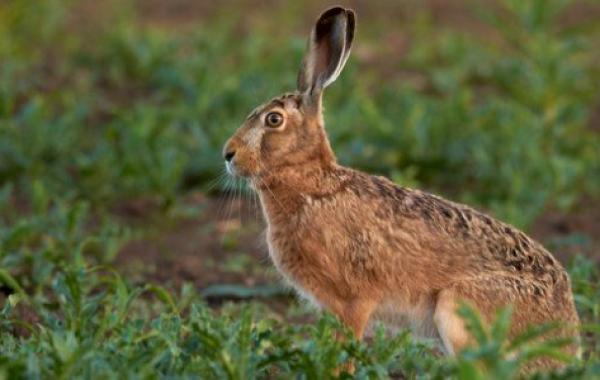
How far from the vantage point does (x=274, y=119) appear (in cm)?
625

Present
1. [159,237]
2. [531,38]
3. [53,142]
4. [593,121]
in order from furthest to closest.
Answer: [593,121], [531,38], [53,142], [159,237]

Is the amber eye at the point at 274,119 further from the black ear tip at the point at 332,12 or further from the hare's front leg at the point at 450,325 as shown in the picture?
the hare's front leg at the point at 450,325

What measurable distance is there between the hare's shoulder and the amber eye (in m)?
0.40

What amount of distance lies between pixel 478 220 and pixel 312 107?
2.69 feet

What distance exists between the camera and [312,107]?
6332 mm

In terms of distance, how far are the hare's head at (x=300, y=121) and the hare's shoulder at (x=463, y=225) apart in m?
0.27

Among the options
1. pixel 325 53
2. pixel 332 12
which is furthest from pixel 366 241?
pixel 332 12

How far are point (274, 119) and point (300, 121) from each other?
11 centimetres

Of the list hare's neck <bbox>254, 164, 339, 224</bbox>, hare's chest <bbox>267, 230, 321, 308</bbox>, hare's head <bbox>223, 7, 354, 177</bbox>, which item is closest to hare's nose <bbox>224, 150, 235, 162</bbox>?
hare's head <bbox>223, 7, 354, 177</bbox>

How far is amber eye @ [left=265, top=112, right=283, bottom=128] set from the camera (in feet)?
20.5

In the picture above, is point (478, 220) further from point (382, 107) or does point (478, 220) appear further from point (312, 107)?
point (382, 107)

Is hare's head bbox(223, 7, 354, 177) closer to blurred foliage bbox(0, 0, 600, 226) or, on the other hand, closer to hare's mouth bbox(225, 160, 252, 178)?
hare's mouth bbox(225, 160, 252, 178)

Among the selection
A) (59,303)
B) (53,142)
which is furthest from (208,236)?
(59,303)

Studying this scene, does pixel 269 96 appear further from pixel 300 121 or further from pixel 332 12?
pixel 300 121
